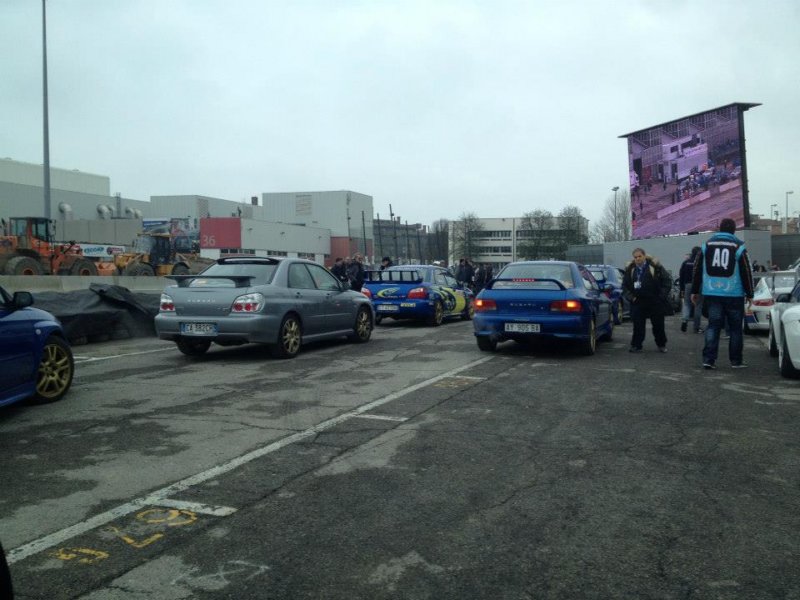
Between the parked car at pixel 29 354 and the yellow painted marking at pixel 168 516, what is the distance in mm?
2884

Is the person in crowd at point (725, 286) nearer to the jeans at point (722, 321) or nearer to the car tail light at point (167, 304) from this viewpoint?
the jeans at point (722, 321)

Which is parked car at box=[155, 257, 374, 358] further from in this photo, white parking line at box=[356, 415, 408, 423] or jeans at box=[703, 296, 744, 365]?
jeans at box=[703, 296, 744, 365]

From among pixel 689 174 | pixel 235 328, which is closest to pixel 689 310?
pixel 235 328

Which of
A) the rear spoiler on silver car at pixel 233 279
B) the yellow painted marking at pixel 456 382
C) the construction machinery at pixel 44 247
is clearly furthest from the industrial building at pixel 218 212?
the yellow painted marking at pixel 456 382

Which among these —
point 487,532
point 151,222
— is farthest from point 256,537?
point 151,222

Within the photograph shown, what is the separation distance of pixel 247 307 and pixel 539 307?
422 cm

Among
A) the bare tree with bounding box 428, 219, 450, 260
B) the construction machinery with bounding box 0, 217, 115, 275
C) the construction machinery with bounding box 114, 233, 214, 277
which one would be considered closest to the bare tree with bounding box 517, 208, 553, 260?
the bare tree with bounding box 428, 219, 450, 260

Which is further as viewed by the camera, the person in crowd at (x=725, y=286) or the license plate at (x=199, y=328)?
the license plate at (x=199, y=328)

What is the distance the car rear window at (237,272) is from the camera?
9.94 m

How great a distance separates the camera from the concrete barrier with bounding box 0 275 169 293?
62.5 feet

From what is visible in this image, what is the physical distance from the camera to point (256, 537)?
3447 mm

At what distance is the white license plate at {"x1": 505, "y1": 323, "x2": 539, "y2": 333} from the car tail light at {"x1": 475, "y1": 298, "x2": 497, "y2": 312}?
1.27 feet

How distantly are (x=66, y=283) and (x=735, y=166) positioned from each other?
31962 millimetres

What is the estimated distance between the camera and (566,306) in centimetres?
1005
